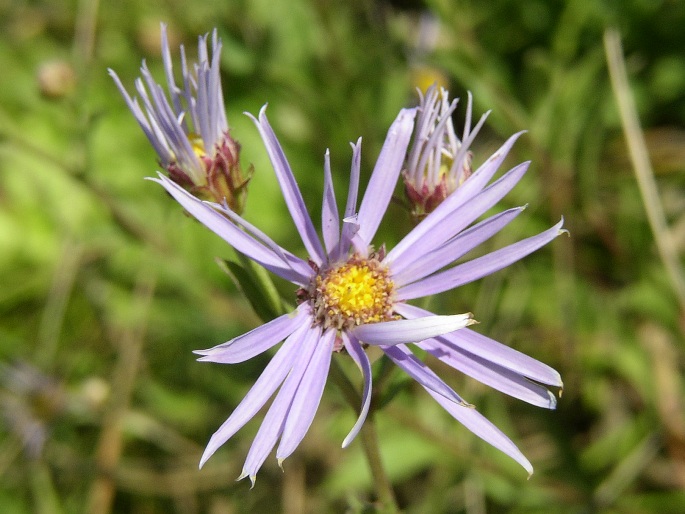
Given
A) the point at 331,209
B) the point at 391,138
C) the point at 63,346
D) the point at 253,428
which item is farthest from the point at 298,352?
the point at 63,346

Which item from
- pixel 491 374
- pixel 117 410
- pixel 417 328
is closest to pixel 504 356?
pixel 491 374

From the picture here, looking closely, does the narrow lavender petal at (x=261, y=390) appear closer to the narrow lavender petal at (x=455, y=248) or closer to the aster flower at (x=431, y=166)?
the narrow lavender petal at (x=455, y=248)

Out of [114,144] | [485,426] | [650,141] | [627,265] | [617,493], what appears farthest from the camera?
[114,144]

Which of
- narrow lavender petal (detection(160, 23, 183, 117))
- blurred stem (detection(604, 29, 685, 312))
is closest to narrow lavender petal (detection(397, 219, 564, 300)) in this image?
narrow lavender petal (detection(160, 23, 183, 117))

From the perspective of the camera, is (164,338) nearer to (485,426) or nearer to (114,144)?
(114,144)

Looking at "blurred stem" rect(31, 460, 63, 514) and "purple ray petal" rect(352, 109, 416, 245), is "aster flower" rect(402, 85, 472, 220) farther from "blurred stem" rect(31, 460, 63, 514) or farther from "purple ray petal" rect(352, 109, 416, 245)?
"blurred stem" rect(31, 460, 63, 514)

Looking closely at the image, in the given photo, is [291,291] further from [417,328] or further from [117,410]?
[417,328]

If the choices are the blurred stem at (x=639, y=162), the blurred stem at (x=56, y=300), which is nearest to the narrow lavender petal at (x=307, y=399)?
the blurred stem at (x=639, y=162)
